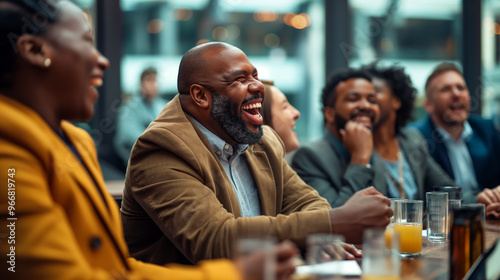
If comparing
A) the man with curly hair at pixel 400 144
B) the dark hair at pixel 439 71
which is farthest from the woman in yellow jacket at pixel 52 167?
the dark hair at pixel 439 71

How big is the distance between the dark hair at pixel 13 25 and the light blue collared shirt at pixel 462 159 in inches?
121

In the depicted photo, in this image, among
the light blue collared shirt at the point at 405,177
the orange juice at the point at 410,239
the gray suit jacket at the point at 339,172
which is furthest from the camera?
the light blue collared shirt at the point at 405,177

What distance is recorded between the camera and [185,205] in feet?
5.07

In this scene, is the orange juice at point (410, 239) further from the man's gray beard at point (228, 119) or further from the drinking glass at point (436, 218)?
the man's gray beard at point (228, 119)

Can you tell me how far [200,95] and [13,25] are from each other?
90 centimetres

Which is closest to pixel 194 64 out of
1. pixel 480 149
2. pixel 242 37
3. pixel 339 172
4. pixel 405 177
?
pixel 339 172

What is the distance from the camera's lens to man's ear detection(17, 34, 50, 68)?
1033 millimetres

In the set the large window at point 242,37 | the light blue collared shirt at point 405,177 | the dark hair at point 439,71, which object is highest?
the large window at point 242,37

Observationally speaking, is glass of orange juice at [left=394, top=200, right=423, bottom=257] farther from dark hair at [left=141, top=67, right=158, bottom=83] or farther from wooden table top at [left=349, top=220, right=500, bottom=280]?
dark hair at [left=141, top=67, right=158, bottom=83]

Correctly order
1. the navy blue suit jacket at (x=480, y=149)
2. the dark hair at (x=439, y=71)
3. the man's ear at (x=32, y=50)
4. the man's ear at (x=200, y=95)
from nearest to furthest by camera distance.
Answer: the man's ear at (x=32, y=50) → the man's ear at (x=200, y=95) → the navy blue suit jacket at (x=480, y=149) → the dark hair at (x=439, y=71)

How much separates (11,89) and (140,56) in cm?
338

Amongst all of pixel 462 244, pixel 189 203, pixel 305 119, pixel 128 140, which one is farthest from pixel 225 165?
pixel 305 119

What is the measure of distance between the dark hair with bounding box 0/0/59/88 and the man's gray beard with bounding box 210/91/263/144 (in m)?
0.88

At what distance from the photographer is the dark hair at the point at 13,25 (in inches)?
40.8
